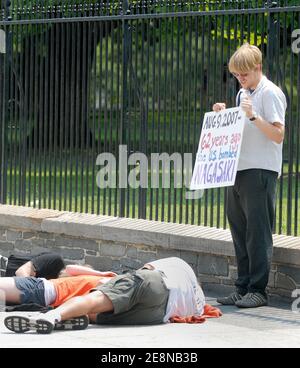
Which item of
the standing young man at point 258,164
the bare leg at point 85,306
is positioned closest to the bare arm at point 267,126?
the standing young man at point 258,164

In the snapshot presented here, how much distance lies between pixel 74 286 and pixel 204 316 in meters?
1.01

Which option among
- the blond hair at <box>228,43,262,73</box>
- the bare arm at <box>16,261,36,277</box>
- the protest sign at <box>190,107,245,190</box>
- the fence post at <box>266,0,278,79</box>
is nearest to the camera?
the blond hair at <box>228,43,262,73</box>

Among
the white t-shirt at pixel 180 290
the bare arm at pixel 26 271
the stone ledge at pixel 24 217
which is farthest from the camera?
the stone ledge at pixel 24 217

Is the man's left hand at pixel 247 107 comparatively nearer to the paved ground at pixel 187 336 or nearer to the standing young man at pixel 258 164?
the standing young man at pixel 258 164

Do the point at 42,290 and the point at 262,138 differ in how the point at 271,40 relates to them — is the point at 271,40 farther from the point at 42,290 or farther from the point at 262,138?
the point at 42,290

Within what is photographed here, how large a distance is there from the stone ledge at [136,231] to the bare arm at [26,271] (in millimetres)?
1429

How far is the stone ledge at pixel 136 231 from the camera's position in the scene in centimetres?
991

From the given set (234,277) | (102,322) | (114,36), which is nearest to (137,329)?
(102,322)

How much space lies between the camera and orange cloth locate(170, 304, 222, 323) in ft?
29.3

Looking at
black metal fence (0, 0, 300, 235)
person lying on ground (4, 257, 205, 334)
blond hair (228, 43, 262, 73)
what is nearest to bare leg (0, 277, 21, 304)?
person lying on ground (4, 257, 205, 334)

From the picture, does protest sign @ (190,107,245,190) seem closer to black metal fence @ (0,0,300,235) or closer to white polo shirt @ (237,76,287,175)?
white polo shirt @ (237,76,287,175)

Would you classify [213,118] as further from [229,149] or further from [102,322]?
[102,322]

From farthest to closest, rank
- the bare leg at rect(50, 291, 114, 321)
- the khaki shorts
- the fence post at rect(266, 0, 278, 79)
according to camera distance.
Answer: the fence post at rect(266, 0, 278, 79), the khaki shorts, the bare leg at rect(50, 291, 114, 321)

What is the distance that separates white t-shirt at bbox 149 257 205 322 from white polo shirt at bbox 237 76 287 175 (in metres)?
1.04
